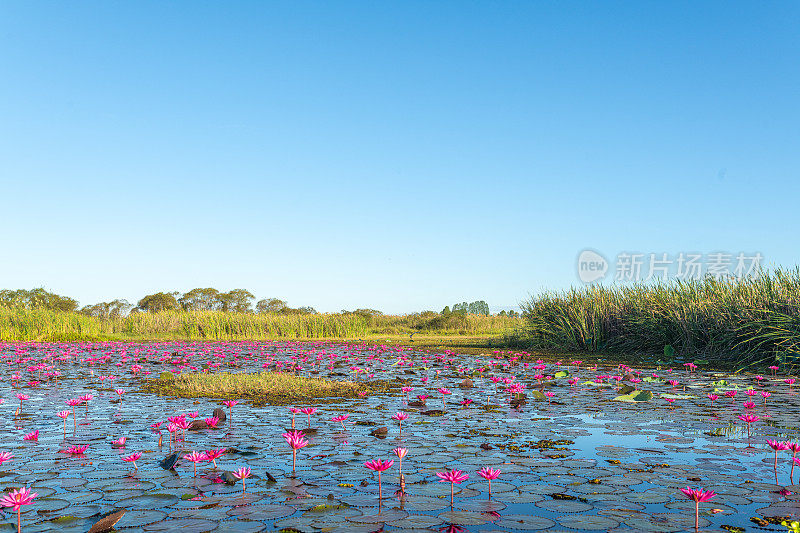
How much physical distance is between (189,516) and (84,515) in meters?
0.59

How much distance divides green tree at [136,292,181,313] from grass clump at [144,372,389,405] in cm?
5360

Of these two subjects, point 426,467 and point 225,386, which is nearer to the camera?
point 426,467

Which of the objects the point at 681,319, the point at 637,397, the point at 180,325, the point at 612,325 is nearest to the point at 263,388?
the point at 637,397

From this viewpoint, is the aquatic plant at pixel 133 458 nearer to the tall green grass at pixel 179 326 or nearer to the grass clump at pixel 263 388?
the grass clump at pixel 263 388

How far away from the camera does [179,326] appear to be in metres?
30.1

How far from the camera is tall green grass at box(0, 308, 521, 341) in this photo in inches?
1061

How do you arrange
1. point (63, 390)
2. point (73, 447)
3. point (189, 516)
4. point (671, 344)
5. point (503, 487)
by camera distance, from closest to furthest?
point (189, 516)
point (503, 487)
point (73, 447)
point (63, 390)
point (671, 344)

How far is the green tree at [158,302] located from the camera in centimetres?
5944

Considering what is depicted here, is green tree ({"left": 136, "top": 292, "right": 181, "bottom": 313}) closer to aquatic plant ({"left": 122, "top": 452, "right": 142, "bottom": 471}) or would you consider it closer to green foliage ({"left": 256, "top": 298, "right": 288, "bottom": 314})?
green foliage ({"left": 256, "top": 298, "right": 288, "bottom": 314})

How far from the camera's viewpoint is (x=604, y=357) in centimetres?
1559

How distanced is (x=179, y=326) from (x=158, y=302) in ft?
105

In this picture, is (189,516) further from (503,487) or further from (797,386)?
(797,386)

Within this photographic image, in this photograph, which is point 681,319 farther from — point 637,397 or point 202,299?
point 202,299

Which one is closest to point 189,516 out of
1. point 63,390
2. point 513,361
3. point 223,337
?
point 63,390
